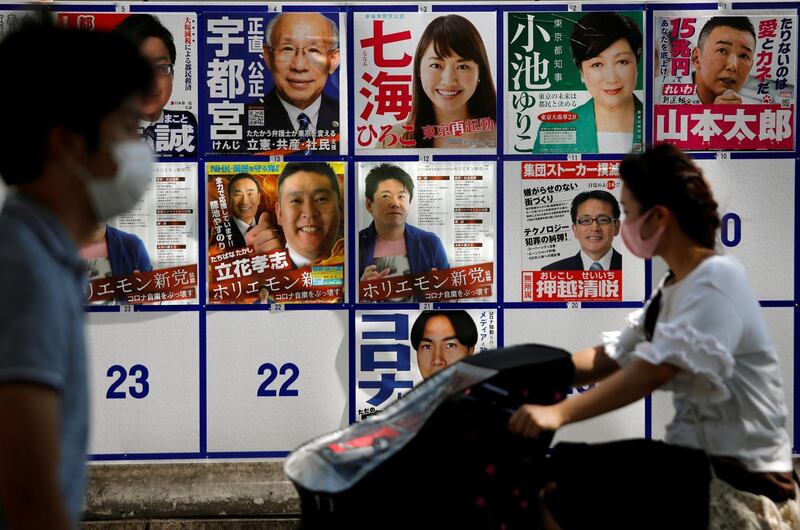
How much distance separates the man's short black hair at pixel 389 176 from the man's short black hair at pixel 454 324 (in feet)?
2.26

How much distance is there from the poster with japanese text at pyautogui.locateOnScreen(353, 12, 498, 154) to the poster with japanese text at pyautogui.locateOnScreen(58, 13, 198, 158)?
0.95 meters

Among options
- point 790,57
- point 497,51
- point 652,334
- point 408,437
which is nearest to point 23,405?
point 408,437

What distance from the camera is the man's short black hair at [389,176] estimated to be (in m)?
5.33

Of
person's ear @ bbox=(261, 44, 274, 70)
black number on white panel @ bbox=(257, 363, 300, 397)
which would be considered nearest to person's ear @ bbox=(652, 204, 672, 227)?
black number on white panel @ bbox=(257, 363, 300, 397)

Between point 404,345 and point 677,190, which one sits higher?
point 677,190

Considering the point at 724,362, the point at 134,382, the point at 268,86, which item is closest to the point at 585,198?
the point at 268,86

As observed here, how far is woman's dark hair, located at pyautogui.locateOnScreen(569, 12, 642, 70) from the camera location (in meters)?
5.32

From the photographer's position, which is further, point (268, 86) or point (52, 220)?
point (268, 86)

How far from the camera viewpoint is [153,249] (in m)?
5.34

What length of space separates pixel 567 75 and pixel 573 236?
36.6 inches

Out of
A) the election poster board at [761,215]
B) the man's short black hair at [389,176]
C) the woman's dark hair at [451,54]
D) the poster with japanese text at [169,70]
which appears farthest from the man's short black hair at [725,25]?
the poster with japanese text at [169,70]

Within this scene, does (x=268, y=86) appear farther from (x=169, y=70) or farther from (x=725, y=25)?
(x=725, y=25)

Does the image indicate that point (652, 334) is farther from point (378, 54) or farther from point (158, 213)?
point (158, 213)

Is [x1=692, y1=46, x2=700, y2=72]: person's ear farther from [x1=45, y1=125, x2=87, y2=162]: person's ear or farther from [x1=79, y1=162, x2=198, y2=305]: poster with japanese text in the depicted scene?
[x1=45, y1=125, x2=87, y2=162]: person's ear
